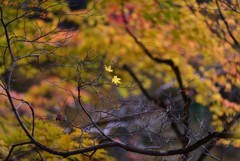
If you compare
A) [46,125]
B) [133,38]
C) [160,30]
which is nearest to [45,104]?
[133,38]

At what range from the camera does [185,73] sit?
8242 millimetres

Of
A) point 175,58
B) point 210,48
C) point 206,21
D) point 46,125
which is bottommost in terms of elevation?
point 175,58

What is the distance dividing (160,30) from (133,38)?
2.04 feet

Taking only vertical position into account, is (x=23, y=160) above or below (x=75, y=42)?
above

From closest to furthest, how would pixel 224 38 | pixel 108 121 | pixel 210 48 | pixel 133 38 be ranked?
pixel 108 121 < pixel 224 38 < pixel 210 48 < pixel 133 38

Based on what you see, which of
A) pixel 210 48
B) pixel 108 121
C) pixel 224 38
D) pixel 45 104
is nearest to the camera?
pixel 108 121

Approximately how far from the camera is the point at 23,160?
146 inches

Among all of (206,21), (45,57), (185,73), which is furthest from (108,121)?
(185,73)

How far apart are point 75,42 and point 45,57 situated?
140cm

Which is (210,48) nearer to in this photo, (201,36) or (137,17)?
(201,36)

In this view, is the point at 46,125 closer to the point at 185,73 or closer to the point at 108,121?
the point at 108,121

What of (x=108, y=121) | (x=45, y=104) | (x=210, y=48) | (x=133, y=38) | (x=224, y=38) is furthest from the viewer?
(x=133, y=38)

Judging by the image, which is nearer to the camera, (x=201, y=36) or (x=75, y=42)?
(x=201, y=36)

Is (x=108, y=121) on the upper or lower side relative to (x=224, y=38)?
upper
